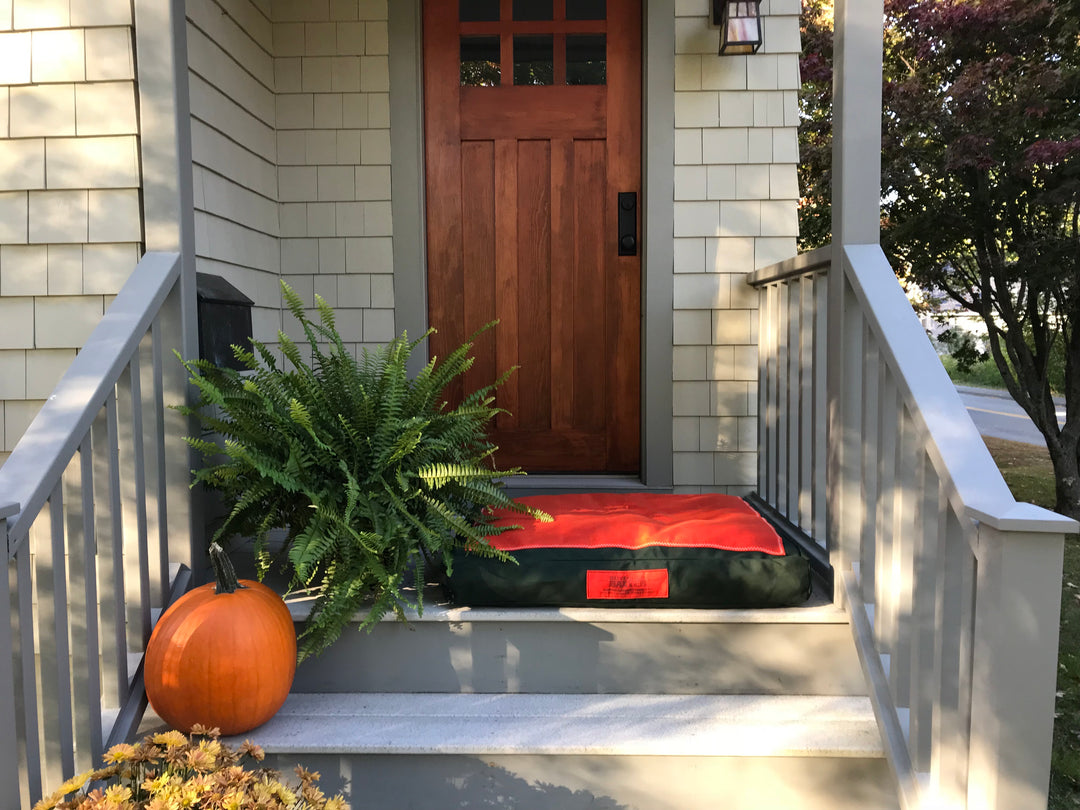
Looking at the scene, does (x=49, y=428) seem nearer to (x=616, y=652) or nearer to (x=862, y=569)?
(x=616, y=652)

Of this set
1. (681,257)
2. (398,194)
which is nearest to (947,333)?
(681,257)

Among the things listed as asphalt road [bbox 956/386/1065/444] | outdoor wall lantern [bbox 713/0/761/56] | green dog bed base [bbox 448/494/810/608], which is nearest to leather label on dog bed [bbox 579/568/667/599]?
green dog bed base [bbox 448/494/810/608]

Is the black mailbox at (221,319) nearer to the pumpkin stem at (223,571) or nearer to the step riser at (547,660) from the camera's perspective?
the pumpkin stem at (223,571)

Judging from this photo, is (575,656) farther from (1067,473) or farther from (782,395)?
(1067,473)

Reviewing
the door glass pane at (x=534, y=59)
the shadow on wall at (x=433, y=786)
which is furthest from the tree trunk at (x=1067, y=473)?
the shadow on wall at (x=433, y=786)

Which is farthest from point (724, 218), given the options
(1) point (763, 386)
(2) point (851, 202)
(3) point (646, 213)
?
(2) point (851, 202)

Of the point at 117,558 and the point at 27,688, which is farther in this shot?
the point at 117,558

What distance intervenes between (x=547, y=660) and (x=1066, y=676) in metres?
2.69

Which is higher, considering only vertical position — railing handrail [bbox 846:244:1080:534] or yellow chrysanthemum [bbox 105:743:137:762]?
railing handrail [bbox 846:244:1080:534]

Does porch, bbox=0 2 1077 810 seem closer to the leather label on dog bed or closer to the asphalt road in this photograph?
the leather label on dog bed

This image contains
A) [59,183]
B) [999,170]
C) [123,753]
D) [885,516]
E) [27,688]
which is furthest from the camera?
[999,170]

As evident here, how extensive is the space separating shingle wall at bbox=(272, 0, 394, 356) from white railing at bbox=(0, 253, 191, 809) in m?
1.16

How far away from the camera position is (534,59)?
3.50 m

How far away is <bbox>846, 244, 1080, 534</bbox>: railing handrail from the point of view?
1.49 m
